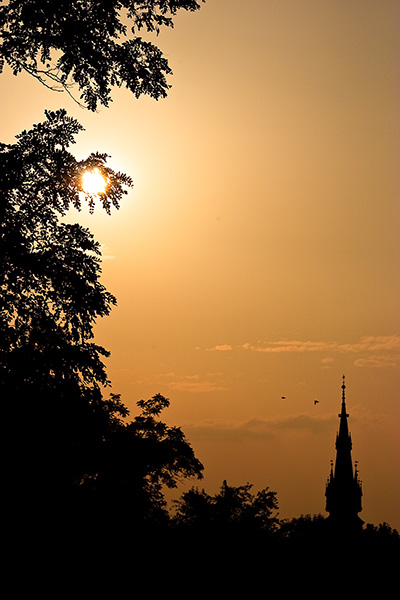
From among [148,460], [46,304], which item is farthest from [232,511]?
[46,304]

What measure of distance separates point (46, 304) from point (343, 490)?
96.2 m

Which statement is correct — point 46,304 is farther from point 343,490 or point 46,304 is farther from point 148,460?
point 343,490

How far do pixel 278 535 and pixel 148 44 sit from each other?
18940 millimetres

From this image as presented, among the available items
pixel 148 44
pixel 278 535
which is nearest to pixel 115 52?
pixel 148 44

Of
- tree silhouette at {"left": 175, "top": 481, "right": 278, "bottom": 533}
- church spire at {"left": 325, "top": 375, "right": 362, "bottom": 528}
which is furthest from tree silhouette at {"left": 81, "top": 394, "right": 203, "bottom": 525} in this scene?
church spire at {"left": 325, "top": 375, "right": 362, "bottom": 528}

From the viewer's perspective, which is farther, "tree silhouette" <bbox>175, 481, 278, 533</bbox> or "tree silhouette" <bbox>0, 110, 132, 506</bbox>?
"tree silhouette" <bbox>175, 481, 278, 533</bbox>

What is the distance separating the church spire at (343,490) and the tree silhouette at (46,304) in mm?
93681

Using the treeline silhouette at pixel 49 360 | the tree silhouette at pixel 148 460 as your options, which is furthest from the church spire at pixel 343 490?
the treeline silhouette at pixel 49 360

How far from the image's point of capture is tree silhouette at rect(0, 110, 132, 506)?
14852mm

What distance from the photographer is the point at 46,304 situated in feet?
50.6

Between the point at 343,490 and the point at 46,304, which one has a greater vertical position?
the point at 343,490

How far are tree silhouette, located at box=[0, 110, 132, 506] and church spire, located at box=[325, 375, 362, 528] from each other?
307 ft

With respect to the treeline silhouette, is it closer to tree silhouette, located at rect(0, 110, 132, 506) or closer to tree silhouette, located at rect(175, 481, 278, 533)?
tree silhouette, located at rect(0, 110, 132, 506)

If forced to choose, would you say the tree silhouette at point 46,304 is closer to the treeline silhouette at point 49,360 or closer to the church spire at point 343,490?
the treeline silhouette at point 49,360
